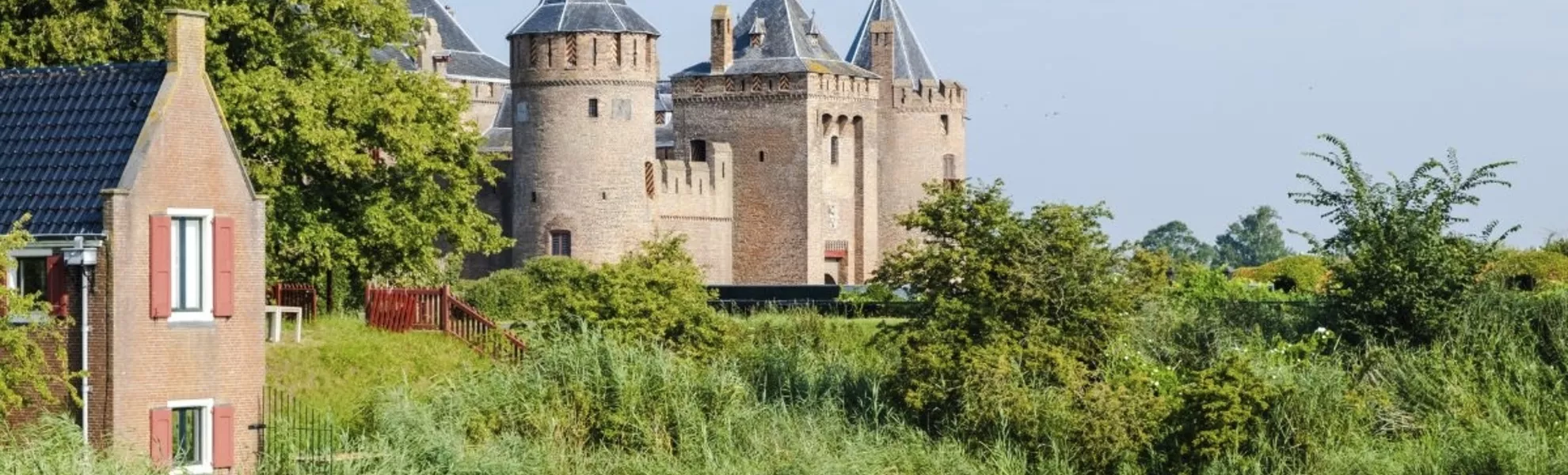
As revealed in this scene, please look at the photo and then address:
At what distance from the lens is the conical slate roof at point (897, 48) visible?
64.1m

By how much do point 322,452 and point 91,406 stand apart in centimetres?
190

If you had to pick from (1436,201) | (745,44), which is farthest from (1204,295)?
(745,44)

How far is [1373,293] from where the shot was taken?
Result: 2847cm

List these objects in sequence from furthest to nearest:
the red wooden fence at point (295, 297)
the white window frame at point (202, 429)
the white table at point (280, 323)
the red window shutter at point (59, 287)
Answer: the red wooden fence at point (295, 297) < the white table at point (280, 323) < the white window frame at point (202, 429) < the red window shutter at point (59, 287)

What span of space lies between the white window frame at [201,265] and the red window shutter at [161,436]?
802 mm

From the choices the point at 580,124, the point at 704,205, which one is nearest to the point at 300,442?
the point at 580,124

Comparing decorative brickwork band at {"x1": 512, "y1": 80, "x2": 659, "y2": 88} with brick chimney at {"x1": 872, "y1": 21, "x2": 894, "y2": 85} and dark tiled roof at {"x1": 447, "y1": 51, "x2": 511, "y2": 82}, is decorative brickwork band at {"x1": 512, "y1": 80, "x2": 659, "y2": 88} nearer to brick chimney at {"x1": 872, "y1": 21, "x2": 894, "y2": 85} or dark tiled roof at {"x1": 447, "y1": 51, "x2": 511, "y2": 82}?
dark tiled roof at {"x1": 447, "y1": 51, "x2": 511, "y2": 82}

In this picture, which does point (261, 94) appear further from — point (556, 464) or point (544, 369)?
point (556, 464)

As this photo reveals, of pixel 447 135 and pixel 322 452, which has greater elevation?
pixel 447 135

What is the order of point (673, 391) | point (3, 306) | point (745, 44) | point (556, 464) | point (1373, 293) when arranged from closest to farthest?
point (3, 306) → point (556, 464) → point (673, 391) → point (1373, 293) → point (745, 44)

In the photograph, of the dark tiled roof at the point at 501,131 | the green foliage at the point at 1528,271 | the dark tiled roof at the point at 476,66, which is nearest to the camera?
the green foliage at the point at 1528,271

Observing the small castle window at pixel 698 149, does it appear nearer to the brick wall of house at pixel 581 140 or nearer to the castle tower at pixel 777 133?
the castle tower at pixel 777 133

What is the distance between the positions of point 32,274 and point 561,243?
30420 mm

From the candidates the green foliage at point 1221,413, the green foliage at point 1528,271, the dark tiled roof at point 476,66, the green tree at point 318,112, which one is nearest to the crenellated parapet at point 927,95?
the dark tiled roof at point 476,66
